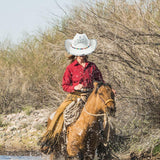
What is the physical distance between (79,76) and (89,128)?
105cm

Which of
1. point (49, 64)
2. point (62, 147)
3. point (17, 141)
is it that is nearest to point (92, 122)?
point (62, 147)

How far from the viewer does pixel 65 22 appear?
11.6m

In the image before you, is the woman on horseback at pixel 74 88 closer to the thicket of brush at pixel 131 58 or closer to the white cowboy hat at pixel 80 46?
the white cowboy hat at pixel 80 46

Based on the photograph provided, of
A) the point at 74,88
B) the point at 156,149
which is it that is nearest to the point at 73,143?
the point at 74,88

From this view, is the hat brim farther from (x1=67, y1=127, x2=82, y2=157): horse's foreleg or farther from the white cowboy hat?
(x1=67, y1=127, x2=82, y2=157): horse's foreleg

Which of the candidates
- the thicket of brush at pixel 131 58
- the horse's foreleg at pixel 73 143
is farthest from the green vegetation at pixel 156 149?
the horse's foreleg at pixel 73 143

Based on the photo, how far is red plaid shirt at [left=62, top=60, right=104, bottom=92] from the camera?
→ 7.46 metres

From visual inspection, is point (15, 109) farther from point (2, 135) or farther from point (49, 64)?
point (2, 135)

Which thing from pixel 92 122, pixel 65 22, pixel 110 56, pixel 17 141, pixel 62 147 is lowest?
pixel 17 141

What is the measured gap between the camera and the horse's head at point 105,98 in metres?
6.24

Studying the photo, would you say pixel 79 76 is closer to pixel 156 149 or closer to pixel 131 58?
pixel 131 58

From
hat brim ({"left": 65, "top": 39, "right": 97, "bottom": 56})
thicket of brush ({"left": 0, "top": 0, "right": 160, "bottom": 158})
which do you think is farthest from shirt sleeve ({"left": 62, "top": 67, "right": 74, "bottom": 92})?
thicket of brush ({"left": 0, "top": 0, "right": 160, "bottom": 158})

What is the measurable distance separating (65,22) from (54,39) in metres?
5.12

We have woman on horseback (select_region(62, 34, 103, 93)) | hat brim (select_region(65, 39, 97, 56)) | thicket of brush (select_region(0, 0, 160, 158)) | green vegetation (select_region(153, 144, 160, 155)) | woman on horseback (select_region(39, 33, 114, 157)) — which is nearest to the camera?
woman on horseback (select_region(39, 33, 114, 157))
